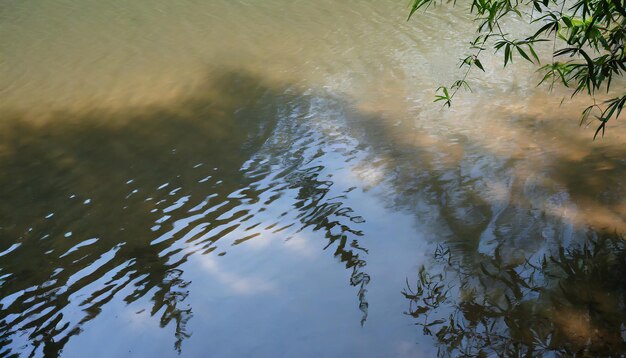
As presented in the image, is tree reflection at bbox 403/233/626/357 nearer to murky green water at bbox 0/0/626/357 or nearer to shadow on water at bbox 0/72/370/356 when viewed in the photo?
murky green water at bbox 0/0/626/357

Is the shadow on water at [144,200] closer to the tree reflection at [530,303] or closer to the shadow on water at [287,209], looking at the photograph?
the shadow on water at [287,209]

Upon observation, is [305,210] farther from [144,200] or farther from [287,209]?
[144,200]

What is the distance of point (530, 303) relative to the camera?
8.95ft

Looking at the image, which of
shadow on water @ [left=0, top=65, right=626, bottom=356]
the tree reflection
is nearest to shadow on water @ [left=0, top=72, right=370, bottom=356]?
shadow on water @ [left=0, top=65, right=626, bottom=356]

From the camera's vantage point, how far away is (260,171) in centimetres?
402

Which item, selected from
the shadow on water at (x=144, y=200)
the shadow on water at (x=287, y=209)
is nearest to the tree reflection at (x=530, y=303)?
the shadow on water at (x=287, y=209)

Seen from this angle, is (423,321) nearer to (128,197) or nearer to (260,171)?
(260,171)

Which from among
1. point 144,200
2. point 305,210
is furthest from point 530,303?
point 144,200

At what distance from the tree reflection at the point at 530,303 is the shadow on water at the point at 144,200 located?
36cm

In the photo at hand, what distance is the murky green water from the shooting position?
2.78 meters

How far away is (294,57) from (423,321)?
348cm

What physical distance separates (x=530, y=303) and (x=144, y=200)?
85.1 inches

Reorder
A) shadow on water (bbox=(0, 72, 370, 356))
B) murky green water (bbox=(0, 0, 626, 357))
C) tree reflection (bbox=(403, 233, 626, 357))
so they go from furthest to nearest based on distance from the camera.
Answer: shadow on water (bbox=(0, 72, 370, 356)), murky green water (bbox=(0, 0, 626, 357)), tree reflection (bbox=(403, 233, 626, 357))

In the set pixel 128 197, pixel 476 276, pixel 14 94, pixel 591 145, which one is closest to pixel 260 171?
pixel 128 197
